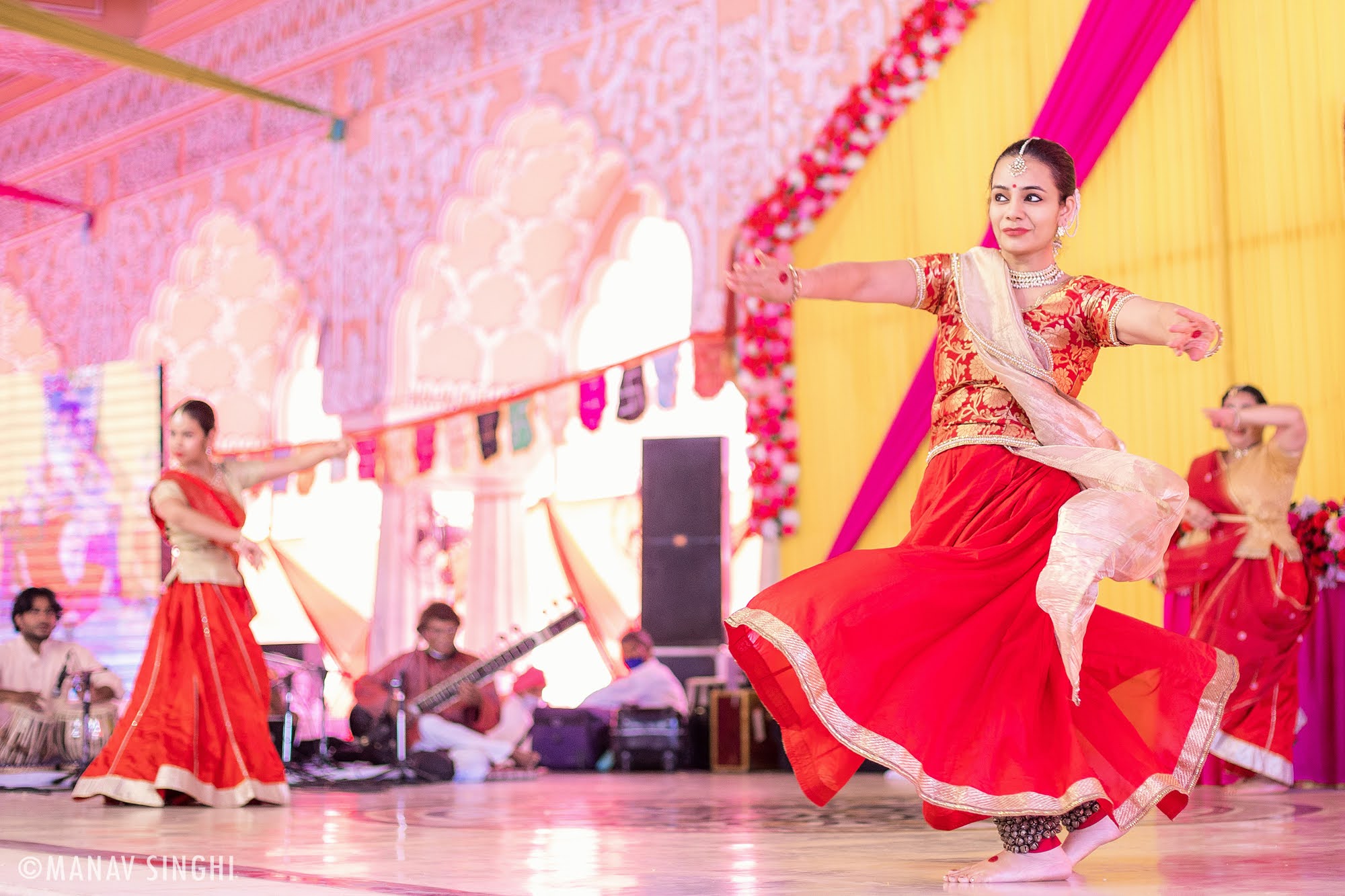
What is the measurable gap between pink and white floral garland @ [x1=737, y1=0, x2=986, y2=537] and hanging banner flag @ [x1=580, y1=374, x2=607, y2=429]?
3.36 feet

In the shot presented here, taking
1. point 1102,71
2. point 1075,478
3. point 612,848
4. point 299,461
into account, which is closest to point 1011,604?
point 1075,478

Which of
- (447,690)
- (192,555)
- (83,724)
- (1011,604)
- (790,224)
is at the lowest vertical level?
(83,724)

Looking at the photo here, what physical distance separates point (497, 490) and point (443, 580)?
2.73 ft

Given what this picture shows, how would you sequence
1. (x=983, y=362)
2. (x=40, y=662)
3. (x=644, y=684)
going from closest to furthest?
(x=983, y=362), (x=40, y=662), (x=644, y=684)

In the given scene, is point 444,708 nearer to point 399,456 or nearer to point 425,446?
point 425,446

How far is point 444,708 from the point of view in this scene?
21.4 feet

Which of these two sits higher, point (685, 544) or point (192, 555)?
point (685, 544)

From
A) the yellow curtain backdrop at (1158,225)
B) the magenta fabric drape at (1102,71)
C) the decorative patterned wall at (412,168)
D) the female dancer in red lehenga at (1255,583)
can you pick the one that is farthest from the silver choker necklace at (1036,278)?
the decorative patterned wall at (412,168)

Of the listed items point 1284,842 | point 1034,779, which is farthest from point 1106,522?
point 1284,842

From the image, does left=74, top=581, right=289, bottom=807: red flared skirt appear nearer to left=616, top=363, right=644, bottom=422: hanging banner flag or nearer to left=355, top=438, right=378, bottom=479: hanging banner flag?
left=616, top=363, right=644, bottom=422: hanging banner flag

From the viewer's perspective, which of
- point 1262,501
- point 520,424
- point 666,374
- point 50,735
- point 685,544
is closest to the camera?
point 1262,501

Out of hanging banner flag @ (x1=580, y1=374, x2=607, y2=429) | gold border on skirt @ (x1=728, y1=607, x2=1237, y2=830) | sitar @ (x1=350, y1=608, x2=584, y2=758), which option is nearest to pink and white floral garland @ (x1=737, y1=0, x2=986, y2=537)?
hanging banner flag @ (x1=580, y1=374, x2=607, y2=429)

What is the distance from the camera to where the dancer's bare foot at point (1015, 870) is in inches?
92.9

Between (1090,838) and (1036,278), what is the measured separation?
3.12ft
